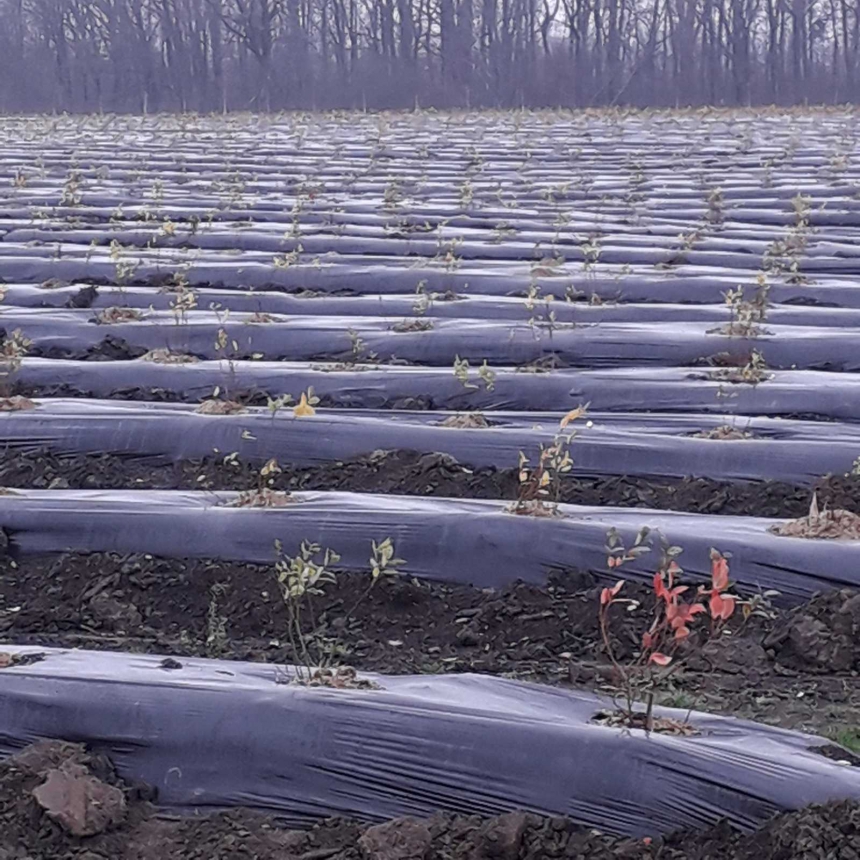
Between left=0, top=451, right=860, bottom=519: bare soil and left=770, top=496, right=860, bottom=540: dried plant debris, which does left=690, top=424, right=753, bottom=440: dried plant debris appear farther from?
left=770, top=496, right=860, bottom=540: dried plant debris

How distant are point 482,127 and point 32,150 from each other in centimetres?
523

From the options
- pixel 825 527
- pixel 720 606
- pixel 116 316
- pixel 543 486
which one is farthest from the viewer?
pixel 116 316

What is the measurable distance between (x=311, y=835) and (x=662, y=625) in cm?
66

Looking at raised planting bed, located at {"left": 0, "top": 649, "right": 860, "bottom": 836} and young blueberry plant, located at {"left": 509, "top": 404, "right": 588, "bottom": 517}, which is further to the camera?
young blueberry plant, located at {"left": 509, "top": 404, "right": 588, "bottom": 517}

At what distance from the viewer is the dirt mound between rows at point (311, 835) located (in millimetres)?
1787

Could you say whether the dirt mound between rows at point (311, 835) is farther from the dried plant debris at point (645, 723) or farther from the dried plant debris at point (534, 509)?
the dried plant debris at point (534, 509)

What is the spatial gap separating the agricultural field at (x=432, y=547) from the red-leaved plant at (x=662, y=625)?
0.6 inches

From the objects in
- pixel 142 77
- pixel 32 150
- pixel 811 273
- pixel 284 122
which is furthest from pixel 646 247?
pixel 142 77

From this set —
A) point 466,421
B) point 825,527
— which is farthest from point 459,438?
point 825,527

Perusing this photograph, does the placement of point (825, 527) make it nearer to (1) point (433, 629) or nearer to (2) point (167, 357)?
(1) point (433, 629)

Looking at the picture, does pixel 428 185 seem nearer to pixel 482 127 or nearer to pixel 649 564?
pixel 482 127

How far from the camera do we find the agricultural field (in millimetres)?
1927

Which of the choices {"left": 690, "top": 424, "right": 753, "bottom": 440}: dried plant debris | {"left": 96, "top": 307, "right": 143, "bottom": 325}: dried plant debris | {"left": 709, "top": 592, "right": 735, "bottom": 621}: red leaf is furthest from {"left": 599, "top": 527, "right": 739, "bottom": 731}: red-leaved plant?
{"left": 96, "top": 307, "right": 143, "bottom": 325}: dried plant debris

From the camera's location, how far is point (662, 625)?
1915 millimetres
